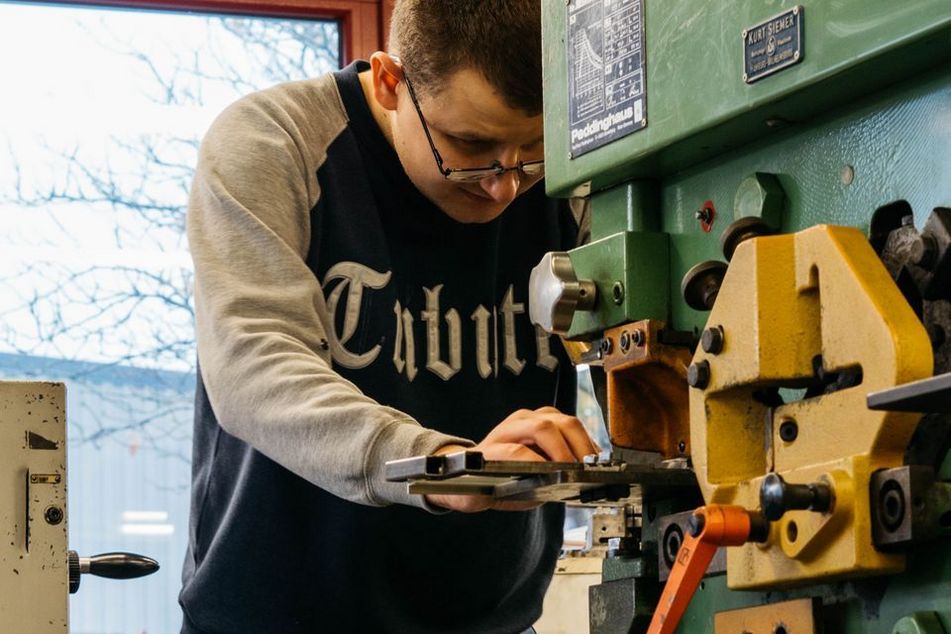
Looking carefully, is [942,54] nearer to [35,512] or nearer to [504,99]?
[504,99]

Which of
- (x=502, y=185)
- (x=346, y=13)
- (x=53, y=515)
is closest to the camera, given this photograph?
(x=53, y=515)

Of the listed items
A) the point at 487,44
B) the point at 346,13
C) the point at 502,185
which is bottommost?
the point at 502,185

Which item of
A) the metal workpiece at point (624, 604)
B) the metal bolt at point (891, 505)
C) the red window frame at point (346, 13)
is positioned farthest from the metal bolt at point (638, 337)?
the red window frame at point (346, 13)

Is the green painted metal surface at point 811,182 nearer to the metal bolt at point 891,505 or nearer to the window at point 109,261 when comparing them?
the metal bolt at point 891,505

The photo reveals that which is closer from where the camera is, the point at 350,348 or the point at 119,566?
the point at 119,566

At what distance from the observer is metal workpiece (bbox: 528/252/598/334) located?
4.91ft

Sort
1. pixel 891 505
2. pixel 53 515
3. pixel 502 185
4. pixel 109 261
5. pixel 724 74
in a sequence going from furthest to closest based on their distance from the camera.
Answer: pixel 109 261 → pixel 502 185 → pixel 53 515 → pixel 724 74 → pixel 891 505

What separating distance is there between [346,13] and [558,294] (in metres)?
2.25

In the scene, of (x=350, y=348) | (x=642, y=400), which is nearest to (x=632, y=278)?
(x=642, y=400)

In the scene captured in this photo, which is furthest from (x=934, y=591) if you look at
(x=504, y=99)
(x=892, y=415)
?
(x=504, y=99)

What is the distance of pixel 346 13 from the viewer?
3602 mm

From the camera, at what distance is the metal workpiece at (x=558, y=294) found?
4.91 feet

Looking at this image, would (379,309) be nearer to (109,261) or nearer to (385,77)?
(385,77)

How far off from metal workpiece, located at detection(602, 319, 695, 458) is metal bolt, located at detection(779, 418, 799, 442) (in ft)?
0.63
